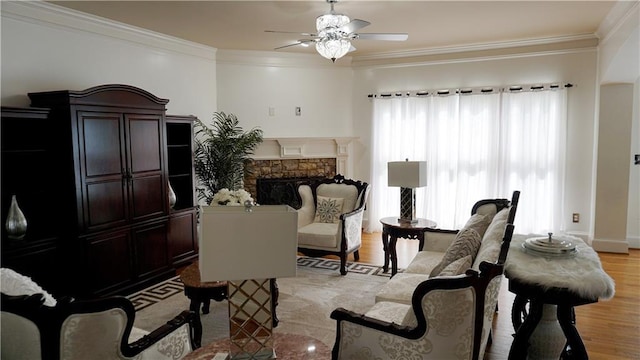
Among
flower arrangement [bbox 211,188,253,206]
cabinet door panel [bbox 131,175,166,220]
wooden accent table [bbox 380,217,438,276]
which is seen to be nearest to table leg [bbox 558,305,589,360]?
wooden accent table [bbox 380,217,438,276]

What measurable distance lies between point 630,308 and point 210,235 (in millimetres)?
3980

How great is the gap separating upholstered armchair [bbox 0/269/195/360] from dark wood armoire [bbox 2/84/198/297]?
182cm

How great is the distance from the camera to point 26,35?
12.4ft

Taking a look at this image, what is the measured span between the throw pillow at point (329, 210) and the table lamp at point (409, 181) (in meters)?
0.85

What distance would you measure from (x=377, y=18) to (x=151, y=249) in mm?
3426

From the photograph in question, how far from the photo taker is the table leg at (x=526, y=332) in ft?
8.21

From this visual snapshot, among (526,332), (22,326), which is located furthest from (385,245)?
(22,326)

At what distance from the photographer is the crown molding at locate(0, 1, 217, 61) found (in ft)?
12.2

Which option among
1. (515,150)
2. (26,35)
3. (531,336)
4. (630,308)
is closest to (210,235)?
(531,336)

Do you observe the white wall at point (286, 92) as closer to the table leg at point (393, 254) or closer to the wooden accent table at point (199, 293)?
the table leg at point (393, 254)

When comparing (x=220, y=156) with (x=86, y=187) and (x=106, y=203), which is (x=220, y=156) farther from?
(x=86, y=187)

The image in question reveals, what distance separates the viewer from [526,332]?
8.32 feet

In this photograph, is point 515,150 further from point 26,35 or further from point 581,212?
point 26,35

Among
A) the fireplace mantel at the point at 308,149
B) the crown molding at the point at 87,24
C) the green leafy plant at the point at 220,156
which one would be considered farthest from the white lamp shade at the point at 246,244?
the fireplace mantel at the point at 308,149
